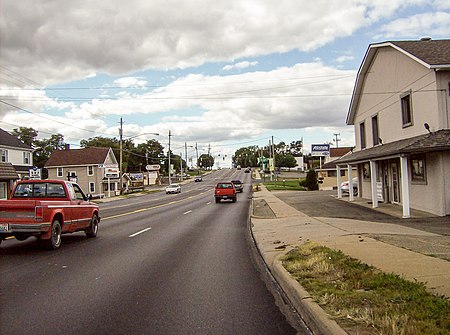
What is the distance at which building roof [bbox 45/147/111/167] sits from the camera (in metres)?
71.1

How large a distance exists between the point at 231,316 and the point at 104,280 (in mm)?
3026

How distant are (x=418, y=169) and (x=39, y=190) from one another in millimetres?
15303

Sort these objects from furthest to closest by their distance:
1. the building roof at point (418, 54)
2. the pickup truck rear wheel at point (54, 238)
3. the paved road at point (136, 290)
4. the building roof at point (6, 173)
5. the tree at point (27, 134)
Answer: the tree at point (27, 134)
the building roof at point (6, 173)
the building roof at point (418, 54)
the pickup truck rear wheel at point (54, 238)
the paved road at point (136, 290)

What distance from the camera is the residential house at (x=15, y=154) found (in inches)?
1941

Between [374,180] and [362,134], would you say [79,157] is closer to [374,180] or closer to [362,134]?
[362,134]

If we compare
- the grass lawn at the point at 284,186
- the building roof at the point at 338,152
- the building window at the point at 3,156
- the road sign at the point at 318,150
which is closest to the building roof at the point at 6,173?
the building window at the point at 3,156

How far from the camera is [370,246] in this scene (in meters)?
10.4

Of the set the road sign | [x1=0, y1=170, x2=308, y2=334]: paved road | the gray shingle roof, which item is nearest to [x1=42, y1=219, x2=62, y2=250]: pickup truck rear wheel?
[x1=0, y1=170, x2=308, y2=334]: paved road

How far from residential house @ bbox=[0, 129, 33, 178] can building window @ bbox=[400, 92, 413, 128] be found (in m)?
42.2

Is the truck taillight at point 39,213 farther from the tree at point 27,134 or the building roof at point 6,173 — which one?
the tree at point 27,134

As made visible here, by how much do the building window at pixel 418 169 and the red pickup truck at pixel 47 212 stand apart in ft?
43.7

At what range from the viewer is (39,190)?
13062mm

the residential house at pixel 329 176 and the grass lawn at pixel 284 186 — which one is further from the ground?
the residential house at pixel 329 176

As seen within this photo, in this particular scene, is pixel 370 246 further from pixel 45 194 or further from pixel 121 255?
pixel 45 194
